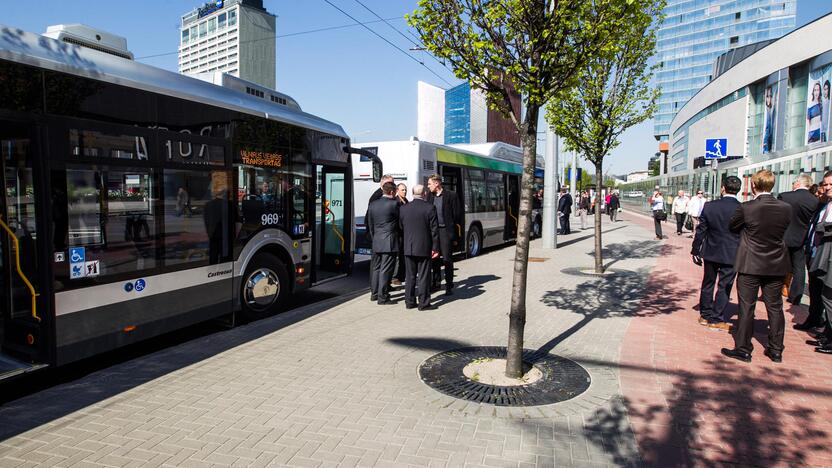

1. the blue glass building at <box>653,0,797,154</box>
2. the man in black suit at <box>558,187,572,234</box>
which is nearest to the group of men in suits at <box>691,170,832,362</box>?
the man in black suit at <box>558,187,572,234</box>

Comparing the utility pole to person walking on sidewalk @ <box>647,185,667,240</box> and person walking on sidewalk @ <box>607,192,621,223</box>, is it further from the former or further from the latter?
person walking on sidewalk @ <box>607,192,621,223</box>

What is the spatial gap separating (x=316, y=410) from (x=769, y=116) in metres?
38.3

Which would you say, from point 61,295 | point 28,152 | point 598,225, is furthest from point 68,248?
point 598,225

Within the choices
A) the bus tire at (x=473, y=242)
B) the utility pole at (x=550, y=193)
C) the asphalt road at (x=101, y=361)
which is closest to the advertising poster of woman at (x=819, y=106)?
the utility pole at (x=550, y=193)

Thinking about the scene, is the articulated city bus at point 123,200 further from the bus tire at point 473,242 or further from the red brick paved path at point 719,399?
the bus tire at point 473,242

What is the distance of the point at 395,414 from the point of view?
13.4 ft

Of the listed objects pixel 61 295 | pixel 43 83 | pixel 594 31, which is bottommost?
pixel 61 295

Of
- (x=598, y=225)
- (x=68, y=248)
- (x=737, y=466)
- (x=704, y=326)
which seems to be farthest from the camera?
(x=598, y=225)

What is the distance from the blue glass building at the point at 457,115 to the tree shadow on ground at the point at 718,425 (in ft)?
257

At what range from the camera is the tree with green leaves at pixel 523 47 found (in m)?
4.49

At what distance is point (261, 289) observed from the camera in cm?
686

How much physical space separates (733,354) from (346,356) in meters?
3.90

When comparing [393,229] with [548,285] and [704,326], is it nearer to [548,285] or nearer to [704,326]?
[548,285]

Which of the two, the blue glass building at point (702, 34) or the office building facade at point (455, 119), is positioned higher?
the blue glass building at point (702, 34)
